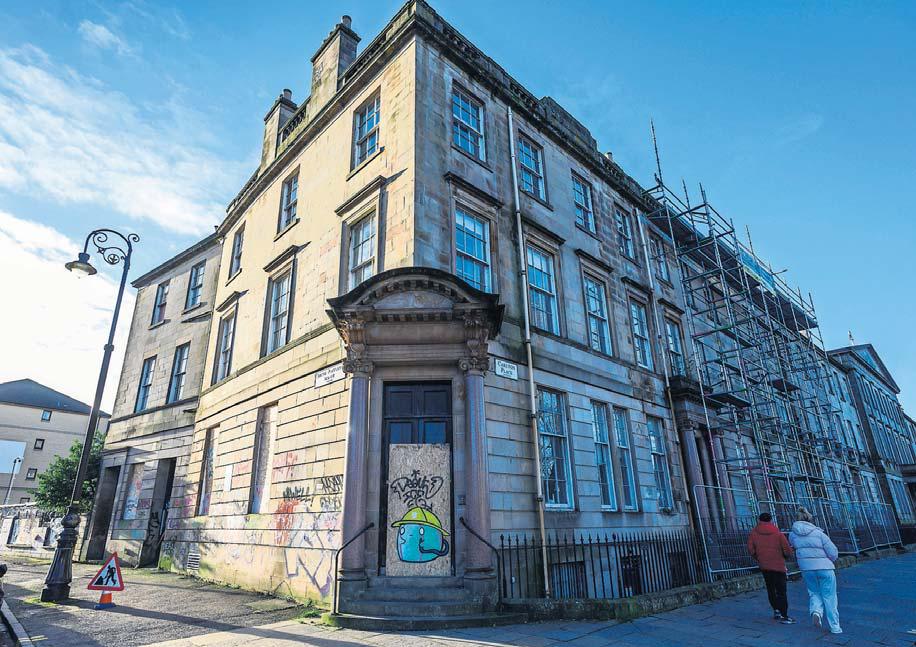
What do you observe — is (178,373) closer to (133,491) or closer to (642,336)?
(133,491)

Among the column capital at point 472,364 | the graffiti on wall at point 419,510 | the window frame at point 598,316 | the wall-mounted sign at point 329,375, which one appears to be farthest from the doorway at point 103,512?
the window frame at point 598,316

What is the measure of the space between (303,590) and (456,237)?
851 centimetres

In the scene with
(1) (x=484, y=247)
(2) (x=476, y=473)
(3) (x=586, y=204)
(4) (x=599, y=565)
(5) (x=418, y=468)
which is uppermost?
(3) (x=586, y=204)

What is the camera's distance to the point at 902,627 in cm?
791

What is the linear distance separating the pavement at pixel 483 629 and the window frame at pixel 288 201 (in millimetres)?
11125

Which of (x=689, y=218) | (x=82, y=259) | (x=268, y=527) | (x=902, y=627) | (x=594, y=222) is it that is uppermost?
(x=689, y=218)

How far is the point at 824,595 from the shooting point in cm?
788

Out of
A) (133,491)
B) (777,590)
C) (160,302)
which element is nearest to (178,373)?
(133,491)

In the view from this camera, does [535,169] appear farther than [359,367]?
Yes

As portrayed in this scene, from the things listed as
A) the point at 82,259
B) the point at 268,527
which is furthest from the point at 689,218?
the point at 82,259

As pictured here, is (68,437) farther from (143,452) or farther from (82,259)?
(82,259)

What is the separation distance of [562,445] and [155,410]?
1731 centimetres

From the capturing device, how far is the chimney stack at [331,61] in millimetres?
16344

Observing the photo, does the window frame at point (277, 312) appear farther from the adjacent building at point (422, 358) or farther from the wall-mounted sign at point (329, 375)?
the wall-mounted sign at point (329, 375)
